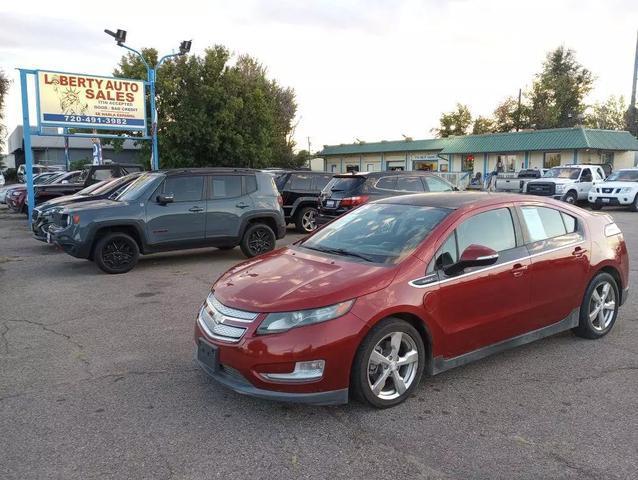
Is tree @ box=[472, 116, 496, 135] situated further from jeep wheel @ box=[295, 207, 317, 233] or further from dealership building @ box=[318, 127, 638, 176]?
jeep wheel @ box=[295, 207, 317, 233]

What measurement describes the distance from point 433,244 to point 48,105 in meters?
15.8

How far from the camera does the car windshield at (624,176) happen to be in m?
22.8

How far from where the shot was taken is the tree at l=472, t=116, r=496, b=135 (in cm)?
6125

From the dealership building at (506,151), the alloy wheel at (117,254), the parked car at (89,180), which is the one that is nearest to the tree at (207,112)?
the dealership building at (506,151)

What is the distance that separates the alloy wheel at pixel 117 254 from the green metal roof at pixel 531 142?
32.5 metres

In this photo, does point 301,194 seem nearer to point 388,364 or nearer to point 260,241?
point 260,241

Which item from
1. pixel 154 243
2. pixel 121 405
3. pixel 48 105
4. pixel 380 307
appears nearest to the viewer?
pixel 380 307

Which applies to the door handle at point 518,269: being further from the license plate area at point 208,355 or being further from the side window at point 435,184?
the side window at point 435,184

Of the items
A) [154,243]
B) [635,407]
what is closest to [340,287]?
[635,407]

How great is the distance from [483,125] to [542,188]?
40762mm

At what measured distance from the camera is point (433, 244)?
4.28m

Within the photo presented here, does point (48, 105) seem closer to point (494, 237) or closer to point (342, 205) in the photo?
point (342, 205)

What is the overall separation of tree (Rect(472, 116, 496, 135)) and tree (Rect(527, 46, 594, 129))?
604 cm

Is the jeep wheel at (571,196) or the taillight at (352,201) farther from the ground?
the taillight at (352,201)
